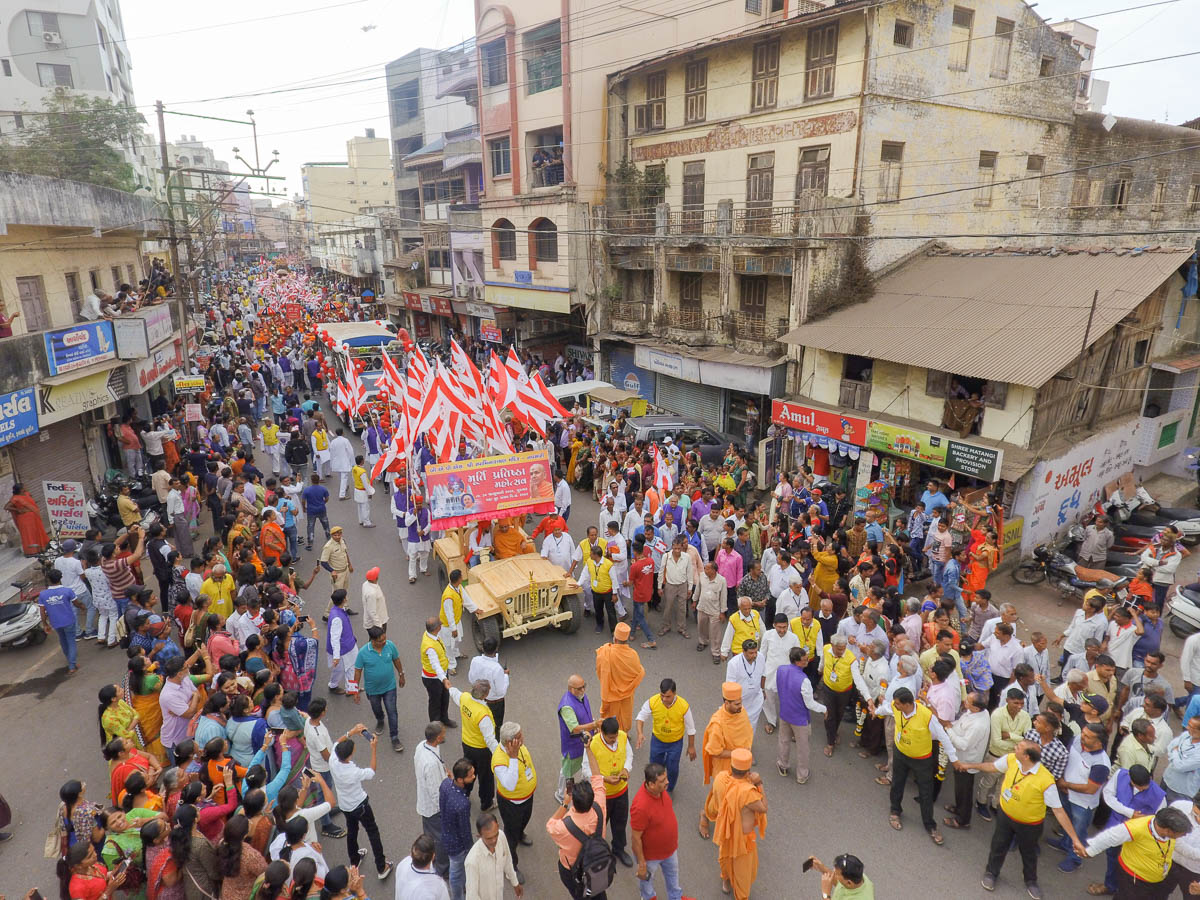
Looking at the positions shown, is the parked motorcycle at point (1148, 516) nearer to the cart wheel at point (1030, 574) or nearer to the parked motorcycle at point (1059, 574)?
the parked motorcycle at point (1059, 574)

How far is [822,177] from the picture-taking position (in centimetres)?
1873

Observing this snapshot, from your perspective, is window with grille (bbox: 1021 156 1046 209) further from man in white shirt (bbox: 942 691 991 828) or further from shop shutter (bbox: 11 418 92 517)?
shop shutter (bbox: 11 418 92 517)

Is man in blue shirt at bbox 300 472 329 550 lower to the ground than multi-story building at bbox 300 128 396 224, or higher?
lower

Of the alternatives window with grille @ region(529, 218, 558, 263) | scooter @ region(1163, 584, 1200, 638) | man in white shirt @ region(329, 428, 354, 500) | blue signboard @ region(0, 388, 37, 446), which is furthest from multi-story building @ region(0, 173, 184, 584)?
scooter @ region(1163, 584, 1200, 638)

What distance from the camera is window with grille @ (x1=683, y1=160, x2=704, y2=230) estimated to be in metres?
22.2

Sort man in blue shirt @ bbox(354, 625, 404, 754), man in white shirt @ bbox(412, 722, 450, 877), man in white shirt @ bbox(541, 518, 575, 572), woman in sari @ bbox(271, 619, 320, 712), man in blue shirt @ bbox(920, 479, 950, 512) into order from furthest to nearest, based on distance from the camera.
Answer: man in blue shirt @ bbox(920, 479, 950, 512), man in white shirt @ bbox(541, 518, 575, 572), woman in sari @ bbox(271, 619, 320, 712), man in blue shirt @ bbox(354, 625, 404, 754), man in white shirt @ bbox(412, 722, 450, 877)

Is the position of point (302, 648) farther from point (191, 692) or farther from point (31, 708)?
point (31, 708)

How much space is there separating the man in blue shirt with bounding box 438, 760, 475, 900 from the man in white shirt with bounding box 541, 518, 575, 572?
519cm

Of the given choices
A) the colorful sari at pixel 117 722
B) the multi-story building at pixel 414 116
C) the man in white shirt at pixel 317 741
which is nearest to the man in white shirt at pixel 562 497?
the man in white shirt at pixel 317 741

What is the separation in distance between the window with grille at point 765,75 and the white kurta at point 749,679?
17313 millimetres

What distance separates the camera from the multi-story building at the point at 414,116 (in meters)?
45.3

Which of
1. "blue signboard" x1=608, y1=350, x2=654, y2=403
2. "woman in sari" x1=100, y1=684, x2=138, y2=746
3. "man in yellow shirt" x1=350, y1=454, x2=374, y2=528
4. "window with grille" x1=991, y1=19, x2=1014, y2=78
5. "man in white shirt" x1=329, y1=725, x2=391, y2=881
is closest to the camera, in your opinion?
"man in white shirt" x1=329, y1=725, x2=391, y2=881

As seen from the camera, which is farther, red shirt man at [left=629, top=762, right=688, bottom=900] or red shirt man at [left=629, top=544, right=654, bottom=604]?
red shirt man at [left=629, top=544, right=654, bottom=604]

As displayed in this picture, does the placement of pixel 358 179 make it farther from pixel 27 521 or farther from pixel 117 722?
pixel 117 722
